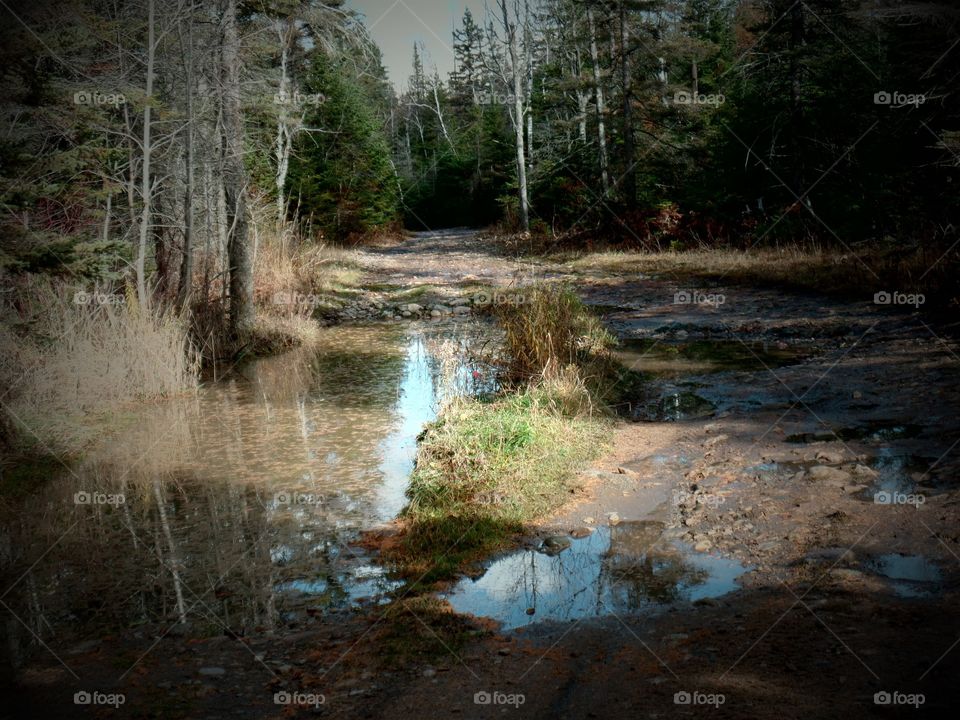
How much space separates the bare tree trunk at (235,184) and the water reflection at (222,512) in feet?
5.88

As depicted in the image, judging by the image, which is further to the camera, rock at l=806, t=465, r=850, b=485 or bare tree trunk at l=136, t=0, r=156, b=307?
bare tree trunk at l=136, t=0, r=156, b=307

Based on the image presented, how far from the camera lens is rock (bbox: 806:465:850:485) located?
16.3ft

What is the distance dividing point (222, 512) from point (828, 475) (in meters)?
4.25

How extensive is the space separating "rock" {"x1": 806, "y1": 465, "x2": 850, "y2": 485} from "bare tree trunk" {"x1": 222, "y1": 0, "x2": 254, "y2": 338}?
7.80 m

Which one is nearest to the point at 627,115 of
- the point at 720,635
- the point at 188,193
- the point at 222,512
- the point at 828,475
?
the point at 188,193

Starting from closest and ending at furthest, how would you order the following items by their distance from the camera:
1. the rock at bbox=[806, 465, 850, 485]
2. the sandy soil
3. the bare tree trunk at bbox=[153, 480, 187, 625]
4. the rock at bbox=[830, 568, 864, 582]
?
the sandy soil → the rock at bbox=[830, 568, 864, 582] → the bare tree trunk at bbox=[153, 480, 187, 625] → the rock at bbox=[806, 465, 850, 485]

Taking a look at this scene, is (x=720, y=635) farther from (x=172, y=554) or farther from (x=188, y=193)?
(x=188, y=193)

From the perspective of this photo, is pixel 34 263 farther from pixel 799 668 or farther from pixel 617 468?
pixel 799 668

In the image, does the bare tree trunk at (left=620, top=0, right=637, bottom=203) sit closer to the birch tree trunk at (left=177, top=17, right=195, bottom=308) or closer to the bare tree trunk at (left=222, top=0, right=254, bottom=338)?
the bare tree trunk at (left=222, top=0, right=254, bottom=338)

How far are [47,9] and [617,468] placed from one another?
261 inches

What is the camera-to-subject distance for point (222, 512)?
5.44 metres

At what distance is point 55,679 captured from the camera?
340 centimetres

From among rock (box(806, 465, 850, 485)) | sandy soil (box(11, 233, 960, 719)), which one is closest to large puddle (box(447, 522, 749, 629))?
sandy soil (box(11, 233, 960, 719))

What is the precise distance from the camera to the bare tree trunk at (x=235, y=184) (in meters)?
9.81
